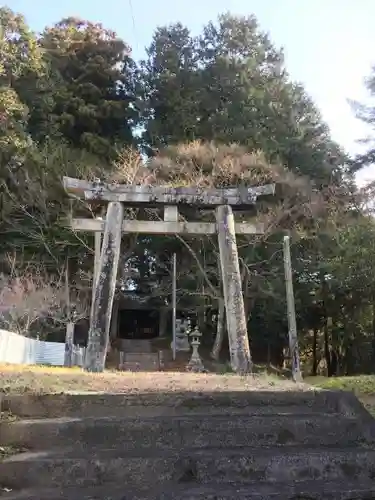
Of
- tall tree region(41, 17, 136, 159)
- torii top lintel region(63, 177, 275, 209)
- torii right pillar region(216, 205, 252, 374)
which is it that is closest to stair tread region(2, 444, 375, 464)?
torii right pillar region(216, 205, 252, 374)

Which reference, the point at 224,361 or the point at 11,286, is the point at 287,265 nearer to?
the point at 224,361

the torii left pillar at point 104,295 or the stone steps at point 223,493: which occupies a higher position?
the torii left pillar at point 104,295

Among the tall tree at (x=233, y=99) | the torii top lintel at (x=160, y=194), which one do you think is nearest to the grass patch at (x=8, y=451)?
the torii top lintel at (x=160, y=194)

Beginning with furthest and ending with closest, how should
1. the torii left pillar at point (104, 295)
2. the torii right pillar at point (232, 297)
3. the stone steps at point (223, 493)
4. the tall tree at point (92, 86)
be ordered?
the tall tree at point (92, 86)
the torii right pillar at point (232, 297)
the torii left pillar at point (104, 295)
the stone steps at point (223, 493)

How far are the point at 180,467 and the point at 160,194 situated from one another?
28.1ft

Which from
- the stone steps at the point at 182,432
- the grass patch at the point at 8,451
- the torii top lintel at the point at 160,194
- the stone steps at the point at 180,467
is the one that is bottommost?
the stone steps at the point at 180,467

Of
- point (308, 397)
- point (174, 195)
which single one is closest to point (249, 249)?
point (174, 195)

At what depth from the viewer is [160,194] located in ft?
37.1

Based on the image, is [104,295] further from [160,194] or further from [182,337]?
[182,337]

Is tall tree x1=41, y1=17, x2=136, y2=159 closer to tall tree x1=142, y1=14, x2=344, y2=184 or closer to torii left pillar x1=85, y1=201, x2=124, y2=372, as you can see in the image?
tall tree x1=142, y1=14, x2=344, y2=184

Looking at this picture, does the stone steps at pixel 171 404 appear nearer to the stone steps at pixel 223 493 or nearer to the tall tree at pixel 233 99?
the stone steps at pixel 223 493

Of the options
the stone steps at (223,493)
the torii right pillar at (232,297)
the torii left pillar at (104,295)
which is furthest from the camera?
the torii right pillar at (232,297)

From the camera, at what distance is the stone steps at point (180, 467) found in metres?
3.05

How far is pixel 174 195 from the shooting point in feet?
37.1
